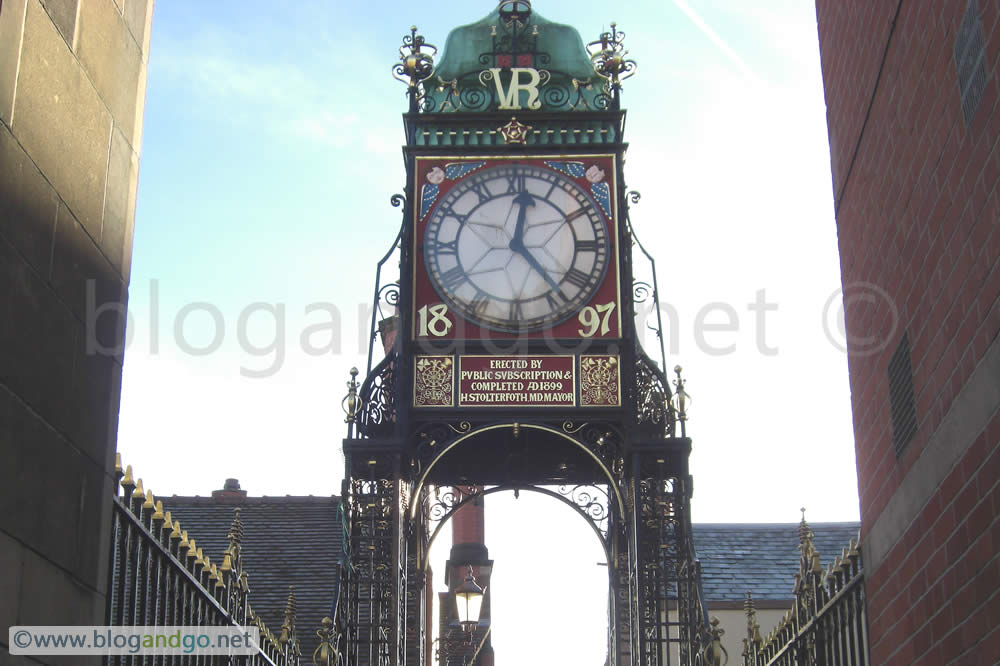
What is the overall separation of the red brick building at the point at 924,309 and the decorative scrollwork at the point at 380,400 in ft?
18.9

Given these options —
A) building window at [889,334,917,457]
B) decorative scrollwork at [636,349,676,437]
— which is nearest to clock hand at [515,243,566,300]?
decorative scrollwork at [636,349,676,437]

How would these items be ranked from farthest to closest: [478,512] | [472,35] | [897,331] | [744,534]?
[478,512] < [744,534] < [472,35] < [897,331]

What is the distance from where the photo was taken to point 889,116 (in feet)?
22.3

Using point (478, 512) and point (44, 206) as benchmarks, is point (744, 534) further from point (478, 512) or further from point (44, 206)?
point (44, 206)

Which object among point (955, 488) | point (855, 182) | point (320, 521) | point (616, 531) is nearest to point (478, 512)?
point (320, 521)

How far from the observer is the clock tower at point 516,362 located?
12.4 metres

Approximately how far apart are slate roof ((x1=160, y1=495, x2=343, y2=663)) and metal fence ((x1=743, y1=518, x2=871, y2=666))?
36.0ft

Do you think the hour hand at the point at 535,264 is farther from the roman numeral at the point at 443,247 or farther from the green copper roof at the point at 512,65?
the green copper roof at the point at 512,65

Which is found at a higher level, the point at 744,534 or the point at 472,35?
the point at 472,35

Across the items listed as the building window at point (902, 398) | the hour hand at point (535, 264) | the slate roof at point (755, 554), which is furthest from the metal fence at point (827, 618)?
the slate roof at point (755, 554)

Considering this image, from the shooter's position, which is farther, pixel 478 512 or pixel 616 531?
pixel 478 512

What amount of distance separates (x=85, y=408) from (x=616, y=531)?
29.1ft

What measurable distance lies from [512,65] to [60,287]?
9437 mm

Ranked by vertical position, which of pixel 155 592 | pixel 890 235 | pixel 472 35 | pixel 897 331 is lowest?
pixel 155 592
